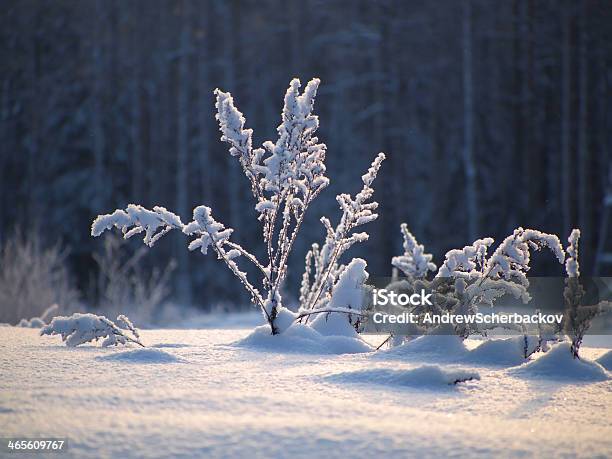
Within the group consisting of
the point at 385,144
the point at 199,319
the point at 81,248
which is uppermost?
the point at 385,144

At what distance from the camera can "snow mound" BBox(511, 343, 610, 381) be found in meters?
2.13

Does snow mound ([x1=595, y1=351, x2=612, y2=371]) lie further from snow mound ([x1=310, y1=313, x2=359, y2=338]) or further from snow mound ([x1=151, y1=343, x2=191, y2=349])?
snow mound ([x1=151, y1=343, x2=191, y2=349])

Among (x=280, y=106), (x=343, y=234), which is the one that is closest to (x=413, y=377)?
(x=343, y=234)

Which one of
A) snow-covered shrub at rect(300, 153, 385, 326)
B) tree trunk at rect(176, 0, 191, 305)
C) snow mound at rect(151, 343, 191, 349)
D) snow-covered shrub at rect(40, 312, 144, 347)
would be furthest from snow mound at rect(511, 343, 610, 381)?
tree trunk at rect(176, 0, 191, 305)

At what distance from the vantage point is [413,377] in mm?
1913

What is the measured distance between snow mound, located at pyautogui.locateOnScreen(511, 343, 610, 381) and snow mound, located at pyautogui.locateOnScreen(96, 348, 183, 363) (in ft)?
3.83

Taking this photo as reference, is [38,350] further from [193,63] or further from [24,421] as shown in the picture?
[193,63]

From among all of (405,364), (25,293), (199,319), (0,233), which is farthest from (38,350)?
(0,233)

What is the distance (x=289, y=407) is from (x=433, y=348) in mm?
1017

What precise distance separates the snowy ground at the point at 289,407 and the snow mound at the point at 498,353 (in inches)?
2.0

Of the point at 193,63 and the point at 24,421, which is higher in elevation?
the point at 193,63

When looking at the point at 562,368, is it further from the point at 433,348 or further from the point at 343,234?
the point at 343,234

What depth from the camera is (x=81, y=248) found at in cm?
1405

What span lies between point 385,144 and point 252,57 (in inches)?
143
